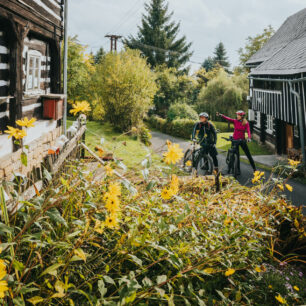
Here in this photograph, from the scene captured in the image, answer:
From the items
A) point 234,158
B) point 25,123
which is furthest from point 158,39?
point 25,123

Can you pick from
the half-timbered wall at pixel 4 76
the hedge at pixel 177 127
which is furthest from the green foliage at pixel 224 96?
the half-timbered wall at pixel 4 76

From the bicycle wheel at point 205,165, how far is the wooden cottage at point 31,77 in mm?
3469

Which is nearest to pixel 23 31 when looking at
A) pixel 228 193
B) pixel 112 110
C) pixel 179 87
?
pixel 228 193

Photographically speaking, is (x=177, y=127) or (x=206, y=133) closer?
(x=206, y=133)

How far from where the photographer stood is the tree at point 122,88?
16.1 meters

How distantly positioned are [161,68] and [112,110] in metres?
18.7

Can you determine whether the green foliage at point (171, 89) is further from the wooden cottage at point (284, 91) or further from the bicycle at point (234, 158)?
the bicycle at point (234, 158)

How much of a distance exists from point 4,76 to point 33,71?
1.54m

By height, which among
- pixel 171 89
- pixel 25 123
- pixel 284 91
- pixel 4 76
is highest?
pixel 171 89

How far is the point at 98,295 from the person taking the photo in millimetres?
2025

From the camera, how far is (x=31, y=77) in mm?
6914

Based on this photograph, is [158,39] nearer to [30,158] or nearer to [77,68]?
[77,68]

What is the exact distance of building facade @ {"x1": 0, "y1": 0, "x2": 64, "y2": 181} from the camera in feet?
17.1

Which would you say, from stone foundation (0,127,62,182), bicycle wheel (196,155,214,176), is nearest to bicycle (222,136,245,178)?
bicycle wheel (196,155,214,176)
